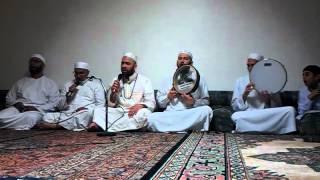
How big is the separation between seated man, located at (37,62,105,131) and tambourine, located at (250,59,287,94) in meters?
2.09

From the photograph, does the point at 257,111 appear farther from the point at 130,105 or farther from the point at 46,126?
the point at 46,126

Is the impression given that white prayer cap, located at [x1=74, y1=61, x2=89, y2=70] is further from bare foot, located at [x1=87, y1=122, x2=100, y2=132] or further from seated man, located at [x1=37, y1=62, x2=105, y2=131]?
bare foot, located at [x1=87, y1=122, x2=100, y2=132]

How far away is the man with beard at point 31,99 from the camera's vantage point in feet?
16.4

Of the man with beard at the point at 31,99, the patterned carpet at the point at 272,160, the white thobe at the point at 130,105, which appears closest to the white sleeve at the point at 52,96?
the man with beard at the point at 31,99

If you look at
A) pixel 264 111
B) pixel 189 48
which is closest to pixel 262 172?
pixel 264 111

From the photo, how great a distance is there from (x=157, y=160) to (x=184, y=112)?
2399 mm

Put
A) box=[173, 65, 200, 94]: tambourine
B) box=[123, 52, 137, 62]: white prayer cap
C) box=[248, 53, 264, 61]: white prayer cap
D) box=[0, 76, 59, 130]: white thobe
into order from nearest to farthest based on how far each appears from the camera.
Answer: box=[173, 65, 200, 94]: tambourine < box=[248, 53, 264, 61]: white prayer cap < box=[123, 52, 137, 62]: white prayer cap < box=[0, 76, 59, 130]: white thobe

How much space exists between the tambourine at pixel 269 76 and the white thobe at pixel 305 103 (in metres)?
0.52

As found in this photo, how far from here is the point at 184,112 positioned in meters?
4.80

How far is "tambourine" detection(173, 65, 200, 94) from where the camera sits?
4.77 metres

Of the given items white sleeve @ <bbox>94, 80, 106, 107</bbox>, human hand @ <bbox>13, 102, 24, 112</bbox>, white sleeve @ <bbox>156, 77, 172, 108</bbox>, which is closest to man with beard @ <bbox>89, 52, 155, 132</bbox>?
white sleeve @ <bbox>156, 77, 172, 108</bbox>

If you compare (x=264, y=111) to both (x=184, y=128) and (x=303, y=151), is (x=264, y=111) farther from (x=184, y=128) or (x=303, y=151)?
(x=303, y=151)

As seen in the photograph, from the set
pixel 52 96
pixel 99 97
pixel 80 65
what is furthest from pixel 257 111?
pixel 52 96

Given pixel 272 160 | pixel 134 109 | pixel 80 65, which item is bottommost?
pixel 272 160
